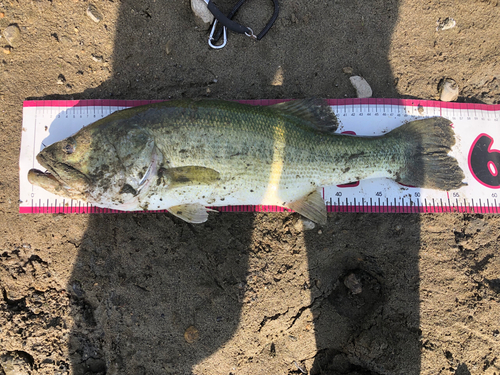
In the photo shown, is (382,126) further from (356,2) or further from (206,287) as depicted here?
(206,287)

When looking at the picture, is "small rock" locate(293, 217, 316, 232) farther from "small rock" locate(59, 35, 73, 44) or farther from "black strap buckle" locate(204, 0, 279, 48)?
"small rock" locate(59, 35, 73, 44)

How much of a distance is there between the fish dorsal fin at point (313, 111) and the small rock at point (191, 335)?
112 inches

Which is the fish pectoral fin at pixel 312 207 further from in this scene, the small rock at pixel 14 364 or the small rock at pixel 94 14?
the small rock at pixel 14 364

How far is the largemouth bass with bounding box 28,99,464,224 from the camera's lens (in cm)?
299

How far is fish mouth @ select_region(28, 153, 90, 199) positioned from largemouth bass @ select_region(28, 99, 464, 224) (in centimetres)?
1

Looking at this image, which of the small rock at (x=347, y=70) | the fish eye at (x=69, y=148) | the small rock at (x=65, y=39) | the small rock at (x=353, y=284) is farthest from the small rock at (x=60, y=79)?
the small rock at (x=353, y=284)

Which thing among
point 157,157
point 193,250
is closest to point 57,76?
point 157,157

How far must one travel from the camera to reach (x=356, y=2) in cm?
405

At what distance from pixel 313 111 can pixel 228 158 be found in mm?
1263

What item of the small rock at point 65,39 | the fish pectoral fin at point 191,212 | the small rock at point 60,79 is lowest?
the fish pectoral fin at point 191,212

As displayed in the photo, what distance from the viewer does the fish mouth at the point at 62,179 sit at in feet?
9.71

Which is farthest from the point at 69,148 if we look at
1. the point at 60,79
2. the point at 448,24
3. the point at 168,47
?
the point at 448,24

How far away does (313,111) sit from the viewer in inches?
138

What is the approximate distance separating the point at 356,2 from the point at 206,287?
4382 millimetres
